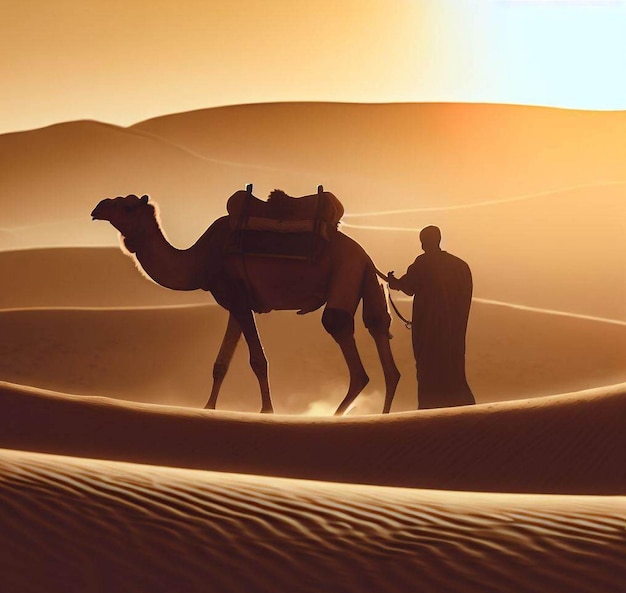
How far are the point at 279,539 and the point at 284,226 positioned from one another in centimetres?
610

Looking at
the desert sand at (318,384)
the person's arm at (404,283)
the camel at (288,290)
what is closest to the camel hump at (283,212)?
the camel at (288,290)

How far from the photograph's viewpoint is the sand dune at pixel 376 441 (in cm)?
636

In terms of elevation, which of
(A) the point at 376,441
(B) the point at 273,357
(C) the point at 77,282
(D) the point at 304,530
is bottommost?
(B) the point at 273,357

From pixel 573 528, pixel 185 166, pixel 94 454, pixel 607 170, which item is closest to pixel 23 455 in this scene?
pixel 94 454

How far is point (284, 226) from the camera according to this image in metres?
9.35

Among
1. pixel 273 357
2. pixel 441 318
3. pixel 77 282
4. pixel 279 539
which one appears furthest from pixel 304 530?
pixel 77 282

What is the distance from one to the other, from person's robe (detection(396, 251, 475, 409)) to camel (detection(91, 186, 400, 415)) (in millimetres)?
399

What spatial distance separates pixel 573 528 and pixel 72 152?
146 ft

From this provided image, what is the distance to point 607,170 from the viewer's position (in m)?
46.9

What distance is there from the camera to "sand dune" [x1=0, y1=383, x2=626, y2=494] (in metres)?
6.36

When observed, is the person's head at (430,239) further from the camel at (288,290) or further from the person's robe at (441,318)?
the camel at (288,290)

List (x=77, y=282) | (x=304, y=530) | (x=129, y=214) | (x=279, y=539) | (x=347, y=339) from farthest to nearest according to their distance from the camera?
(x=77, y=282)
(x=129, y=214)
(x=347, y=339)
(x=304, y=530)
(x=279, y=539)

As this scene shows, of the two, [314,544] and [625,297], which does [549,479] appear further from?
[625,297]

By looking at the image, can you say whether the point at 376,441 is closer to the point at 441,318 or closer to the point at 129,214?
the point at 441,318
